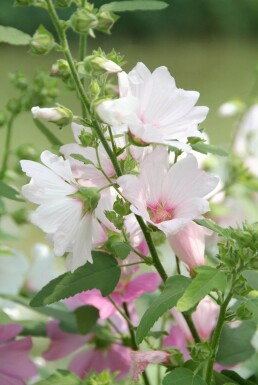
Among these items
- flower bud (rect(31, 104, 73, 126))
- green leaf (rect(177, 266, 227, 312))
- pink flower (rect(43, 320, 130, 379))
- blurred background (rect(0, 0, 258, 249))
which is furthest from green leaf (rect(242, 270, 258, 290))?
blurred background (rect(0, 0, 258, 249))

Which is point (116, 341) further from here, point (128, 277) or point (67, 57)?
point (67, 57)

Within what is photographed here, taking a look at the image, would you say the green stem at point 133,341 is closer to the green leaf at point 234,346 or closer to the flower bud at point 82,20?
the green leaf at point 234,346

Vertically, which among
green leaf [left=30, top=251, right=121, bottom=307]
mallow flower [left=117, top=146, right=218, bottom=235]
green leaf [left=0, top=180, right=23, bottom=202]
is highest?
mallow flower [left=117, top=146, right=218, bottom=235]

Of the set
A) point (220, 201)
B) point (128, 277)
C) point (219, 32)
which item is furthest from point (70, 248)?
point (219, 32)

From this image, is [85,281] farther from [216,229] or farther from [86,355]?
[86,355]

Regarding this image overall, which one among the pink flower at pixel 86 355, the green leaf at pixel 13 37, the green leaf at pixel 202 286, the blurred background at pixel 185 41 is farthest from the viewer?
the blurred background at pixel 185 41

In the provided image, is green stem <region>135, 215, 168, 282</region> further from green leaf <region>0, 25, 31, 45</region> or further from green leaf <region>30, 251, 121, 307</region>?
green leaf <region>0, 25, 31, 45</region>

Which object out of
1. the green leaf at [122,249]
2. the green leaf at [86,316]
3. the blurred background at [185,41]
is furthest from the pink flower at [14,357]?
the blurred background at [185,41]
